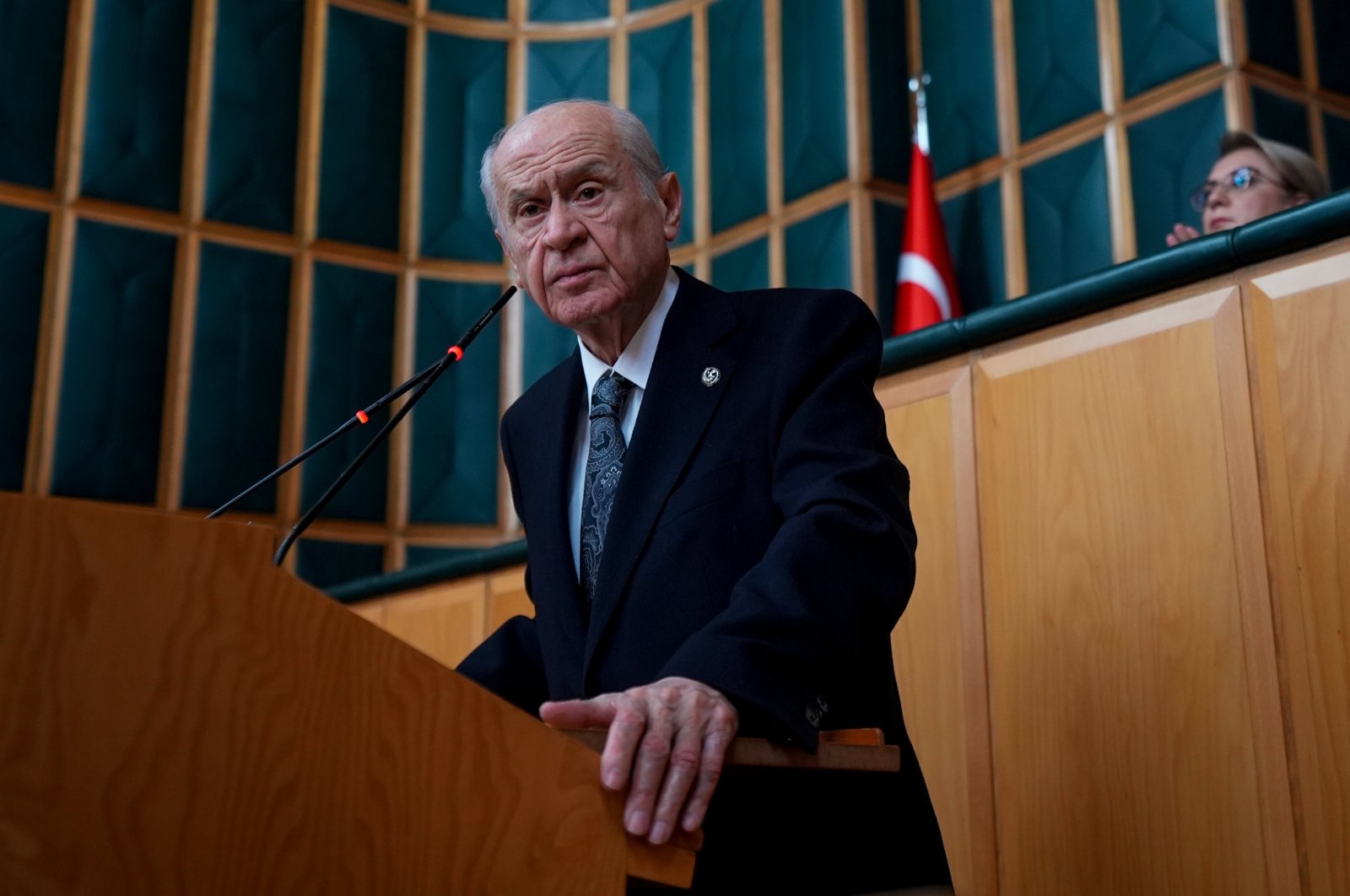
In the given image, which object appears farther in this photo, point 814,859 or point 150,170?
point 150,170

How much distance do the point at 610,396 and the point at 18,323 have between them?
426 cm

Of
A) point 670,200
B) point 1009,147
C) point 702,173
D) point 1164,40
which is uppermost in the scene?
point 702,173

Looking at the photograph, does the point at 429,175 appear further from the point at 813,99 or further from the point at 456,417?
A: the point at 813,99

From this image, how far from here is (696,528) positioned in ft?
5.10

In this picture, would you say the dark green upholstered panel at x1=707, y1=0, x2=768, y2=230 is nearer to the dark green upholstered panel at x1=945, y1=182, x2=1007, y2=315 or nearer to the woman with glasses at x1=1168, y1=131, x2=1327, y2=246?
the dark green upholstered panel at x1=945, y1=182, x2=1007, y2=315

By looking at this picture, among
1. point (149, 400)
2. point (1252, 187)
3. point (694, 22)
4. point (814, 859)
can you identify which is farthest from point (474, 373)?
point (814, 859)

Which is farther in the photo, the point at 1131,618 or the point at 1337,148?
the point at 1337,148

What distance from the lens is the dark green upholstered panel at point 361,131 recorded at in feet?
20.0

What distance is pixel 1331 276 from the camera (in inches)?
70.7

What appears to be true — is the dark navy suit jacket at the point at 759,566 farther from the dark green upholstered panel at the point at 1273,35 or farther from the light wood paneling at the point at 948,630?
the dark green upholstered panel at the point at 1273,35

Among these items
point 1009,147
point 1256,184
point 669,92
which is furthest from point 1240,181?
point 669,92

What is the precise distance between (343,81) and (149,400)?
65.0 inches

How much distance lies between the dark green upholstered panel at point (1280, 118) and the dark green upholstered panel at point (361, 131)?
3.47 meters

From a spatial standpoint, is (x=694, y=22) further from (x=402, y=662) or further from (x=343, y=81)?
(x=402, y=662)
